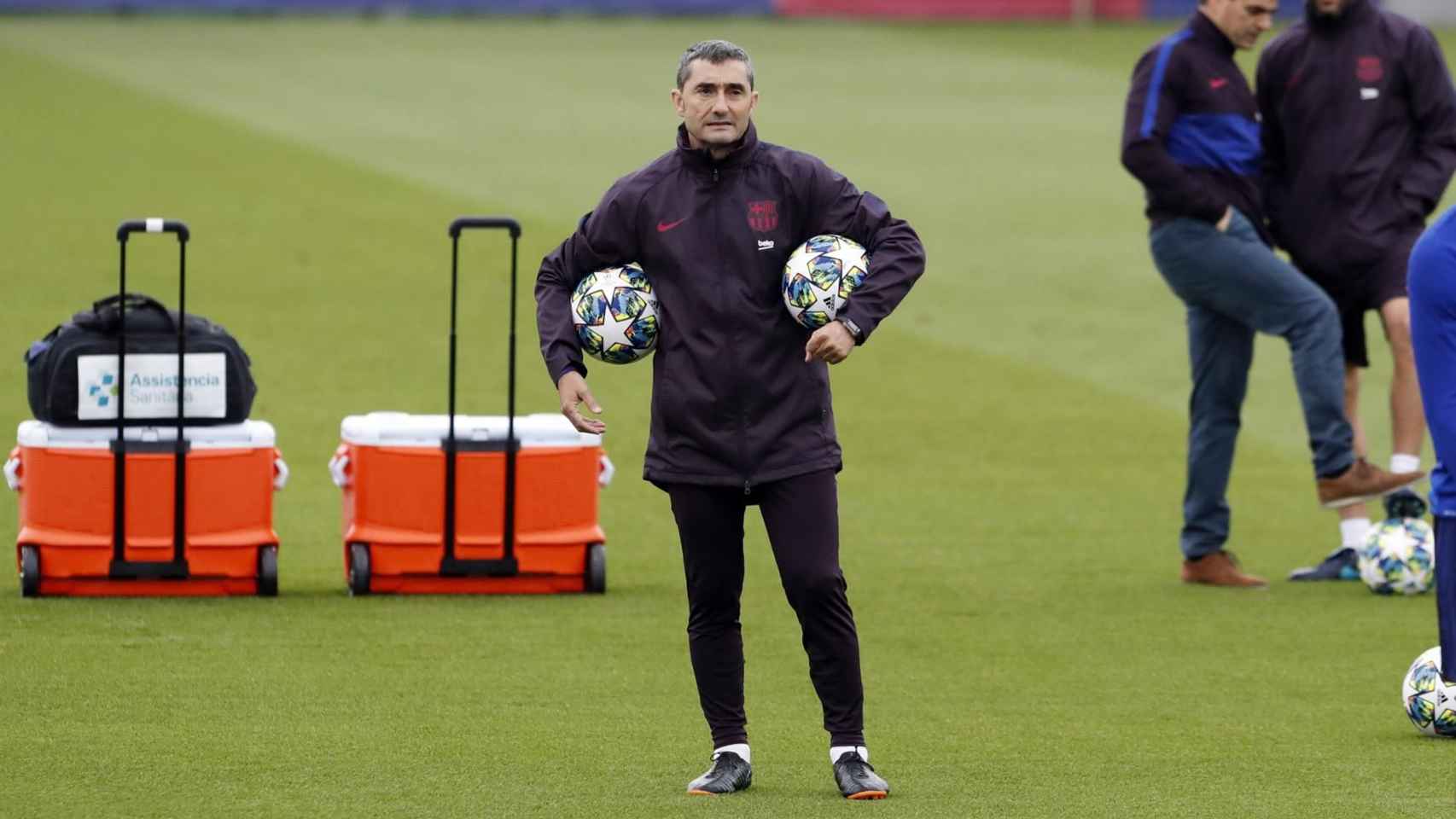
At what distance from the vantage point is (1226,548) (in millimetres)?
10484

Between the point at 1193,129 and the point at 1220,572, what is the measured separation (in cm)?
162

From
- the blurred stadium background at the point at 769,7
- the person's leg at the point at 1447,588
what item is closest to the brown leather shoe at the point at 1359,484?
the person's leg at the point at 1447,588

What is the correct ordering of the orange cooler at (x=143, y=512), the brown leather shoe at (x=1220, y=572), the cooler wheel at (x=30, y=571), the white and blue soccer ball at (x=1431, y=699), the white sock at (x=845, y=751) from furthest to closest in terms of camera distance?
the brown leather shoe at (x=1220, y=572) < the orange cooler at (x=143, y=512) < the cooler wheel at (x=30, y=571) < the white and blue soccer ball at (x=1431, y=699) < the white sock at (x=845, y=751)

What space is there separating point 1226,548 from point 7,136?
617 inches

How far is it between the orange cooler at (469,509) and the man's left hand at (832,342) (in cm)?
325

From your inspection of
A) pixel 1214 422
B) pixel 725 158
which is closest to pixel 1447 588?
pixel 725 158

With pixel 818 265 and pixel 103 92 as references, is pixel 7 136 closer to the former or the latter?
pixel 103 92

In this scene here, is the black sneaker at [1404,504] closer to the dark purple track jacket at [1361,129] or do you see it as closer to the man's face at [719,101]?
the dark purple track jacket at [1361,129]

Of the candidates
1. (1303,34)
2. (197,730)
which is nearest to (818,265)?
(197,730)

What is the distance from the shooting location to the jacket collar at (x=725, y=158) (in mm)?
6348

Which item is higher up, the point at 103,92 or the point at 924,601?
the point at 103,92

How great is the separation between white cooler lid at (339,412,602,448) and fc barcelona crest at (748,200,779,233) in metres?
3.02

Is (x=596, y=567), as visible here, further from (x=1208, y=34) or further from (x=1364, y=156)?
(x=1364, y=156)

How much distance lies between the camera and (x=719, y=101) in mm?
6230
